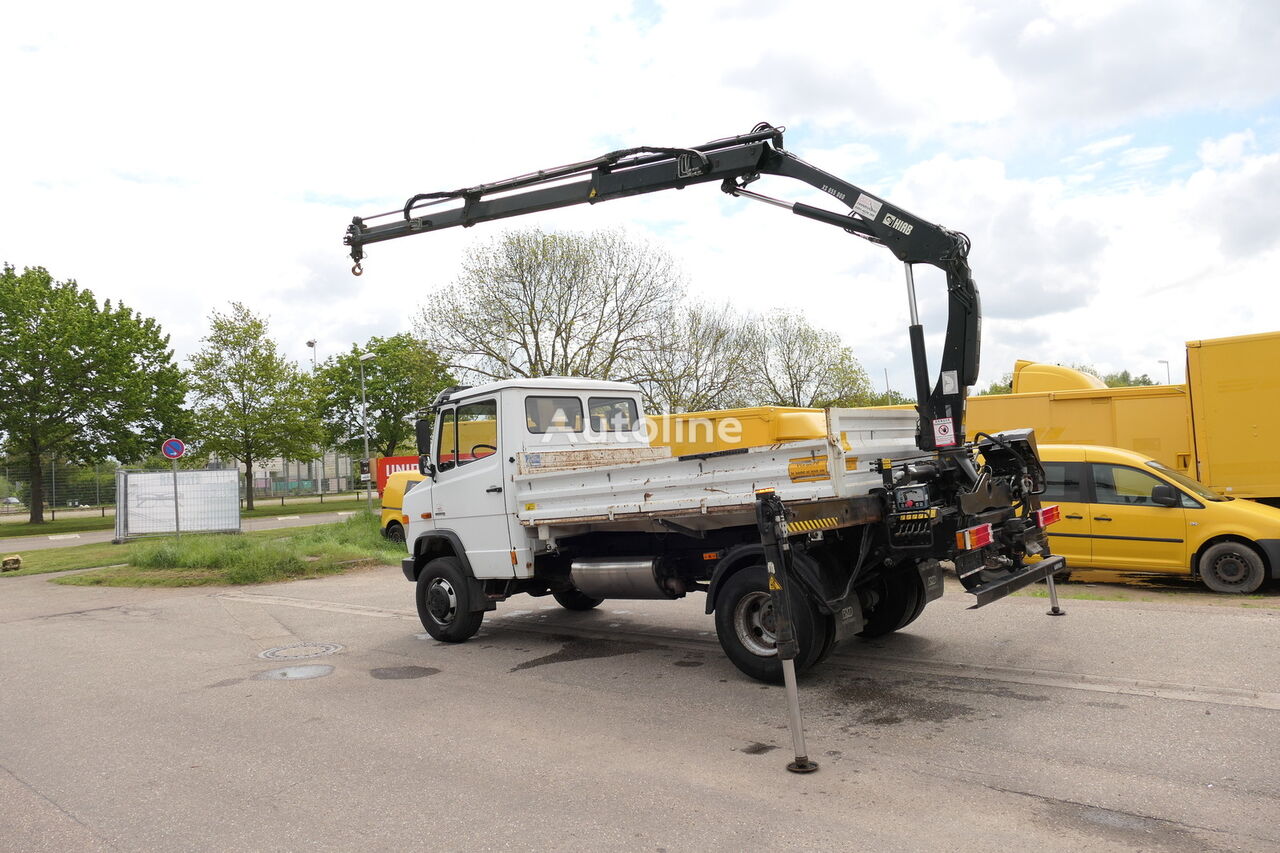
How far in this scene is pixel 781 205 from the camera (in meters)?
8.03

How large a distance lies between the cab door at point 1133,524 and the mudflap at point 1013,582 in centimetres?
360

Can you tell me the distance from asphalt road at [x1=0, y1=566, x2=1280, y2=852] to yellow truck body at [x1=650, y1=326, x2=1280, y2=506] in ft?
10.2

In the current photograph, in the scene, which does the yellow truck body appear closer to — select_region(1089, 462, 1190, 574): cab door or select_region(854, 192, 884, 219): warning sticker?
select_region(1089, 462, 1190, 574): cab door

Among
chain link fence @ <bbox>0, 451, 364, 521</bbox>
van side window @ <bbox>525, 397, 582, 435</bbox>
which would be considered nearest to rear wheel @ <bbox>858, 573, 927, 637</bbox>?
van side window @ <bbox>525, 397, 582, 435</bbox>

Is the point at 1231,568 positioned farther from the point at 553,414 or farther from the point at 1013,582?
the point at 553,414

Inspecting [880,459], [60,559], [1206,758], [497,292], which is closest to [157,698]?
[880,459]

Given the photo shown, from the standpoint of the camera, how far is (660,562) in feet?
24.3

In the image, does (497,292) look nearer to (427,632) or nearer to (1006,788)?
(427,632)

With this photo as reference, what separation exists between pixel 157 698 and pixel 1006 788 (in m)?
6.36

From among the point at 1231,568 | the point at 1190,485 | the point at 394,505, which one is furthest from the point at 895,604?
the point at 394,505

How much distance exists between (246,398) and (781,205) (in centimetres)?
3908

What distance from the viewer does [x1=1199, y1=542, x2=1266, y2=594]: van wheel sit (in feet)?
30.3

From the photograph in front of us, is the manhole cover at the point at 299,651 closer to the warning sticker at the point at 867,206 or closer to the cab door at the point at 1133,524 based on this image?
the warning sticker at the point at 867,206

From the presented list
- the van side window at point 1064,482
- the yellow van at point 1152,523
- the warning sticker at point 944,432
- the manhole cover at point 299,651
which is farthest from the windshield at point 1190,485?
the manhole cover at point 299,651
